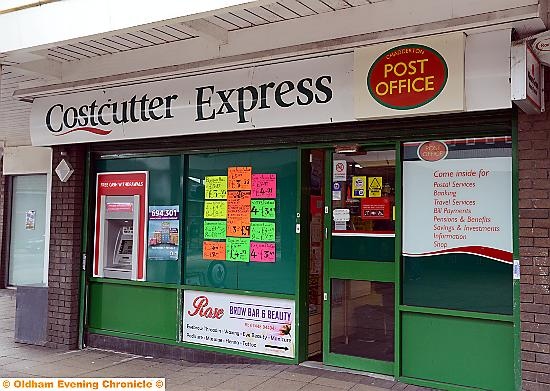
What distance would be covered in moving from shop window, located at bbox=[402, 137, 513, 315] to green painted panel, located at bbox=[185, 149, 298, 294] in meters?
1.22

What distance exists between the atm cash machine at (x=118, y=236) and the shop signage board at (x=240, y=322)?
0.99 meters

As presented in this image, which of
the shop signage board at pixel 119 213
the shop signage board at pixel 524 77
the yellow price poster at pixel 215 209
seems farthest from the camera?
the shop signage board at pixel 119 213

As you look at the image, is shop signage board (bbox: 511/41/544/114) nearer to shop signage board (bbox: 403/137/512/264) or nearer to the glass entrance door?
shop signage board (bbox: 403/137/512/264)

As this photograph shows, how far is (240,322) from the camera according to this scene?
19.4ft

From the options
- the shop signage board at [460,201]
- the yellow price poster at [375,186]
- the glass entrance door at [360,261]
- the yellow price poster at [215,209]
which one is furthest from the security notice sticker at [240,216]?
the shop signage board at [460,201]

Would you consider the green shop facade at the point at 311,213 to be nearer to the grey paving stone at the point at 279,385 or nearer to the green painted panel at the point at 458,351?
the green painted panel at the point at 458,351

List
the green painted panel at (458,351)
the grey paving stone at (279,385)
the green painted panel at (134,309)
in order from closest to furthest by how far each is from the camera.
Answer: the green painted panel at (458,351) → the grey paving stone at (279,385) → the green painted panel at (134,309)

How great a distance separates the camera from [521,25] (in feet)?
14.0

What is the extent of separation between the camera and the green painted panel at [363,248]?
5.29 m

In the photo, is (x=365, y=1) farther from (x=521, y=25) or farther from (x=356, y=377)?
(x=356, y=377)

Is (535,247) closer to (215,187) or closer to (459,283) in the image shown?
(459,283)

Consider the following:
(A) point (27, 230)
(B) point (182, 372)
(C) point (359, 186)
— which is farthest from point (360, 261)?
(A) point (27, 230)

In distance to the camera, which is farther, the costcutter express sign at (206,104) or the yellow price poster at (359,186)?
the yellow price poster at (359,186)

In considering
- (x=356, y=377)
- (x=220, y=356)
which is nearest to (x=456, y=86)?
(x=356, y=377)
